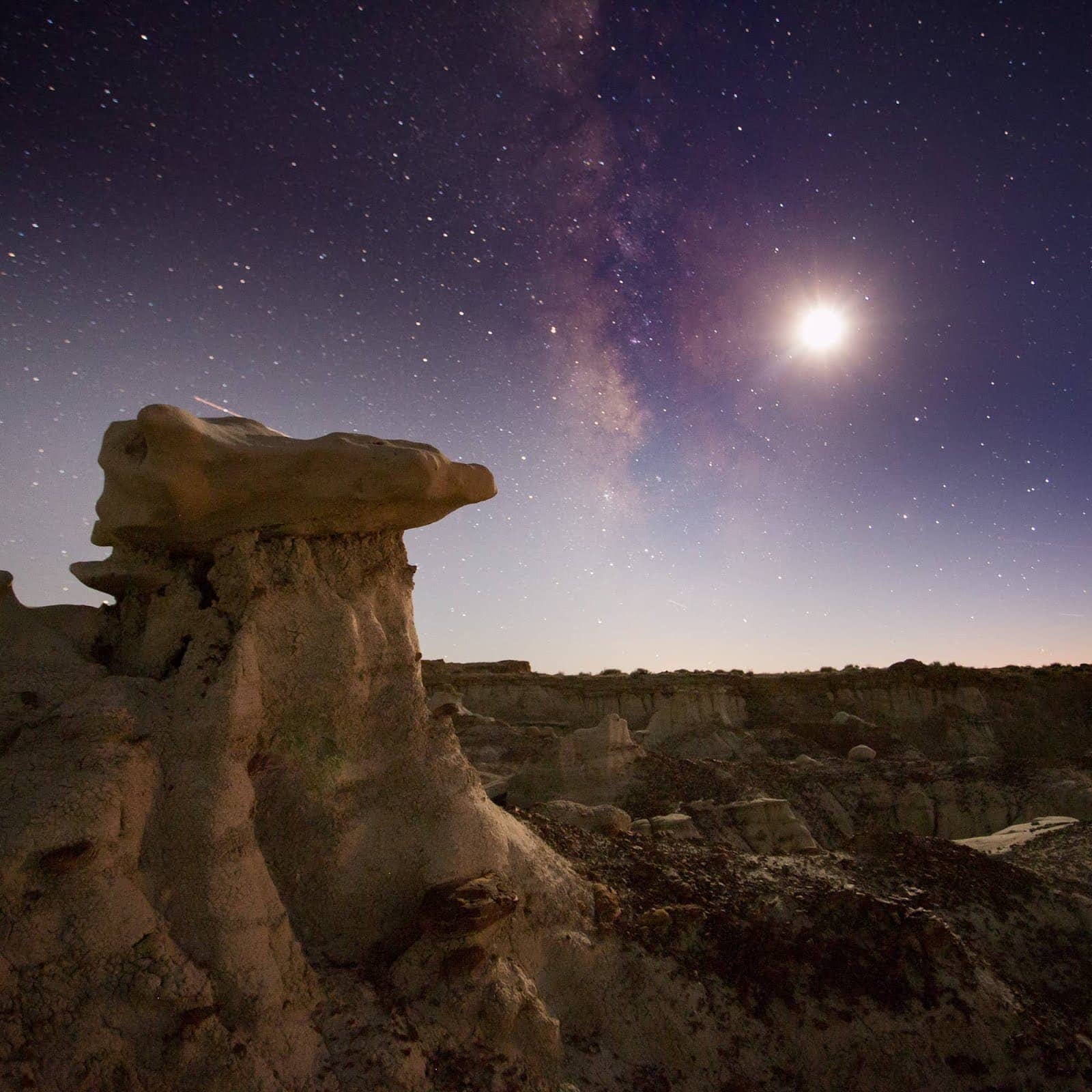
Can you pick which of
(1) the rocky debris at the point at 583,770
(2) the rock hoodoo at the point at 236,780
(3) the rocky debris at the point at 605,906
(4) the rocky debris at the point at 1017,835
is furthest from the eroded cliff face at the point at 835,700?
(2) the rock hoodoo at the point at 236,780

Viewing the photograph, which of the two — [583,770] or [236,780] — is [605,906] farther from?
[583,770]

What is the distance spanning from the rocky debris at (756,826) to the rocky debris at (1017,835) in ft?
9.03

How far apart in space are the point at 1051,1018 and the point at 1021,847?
5890mm

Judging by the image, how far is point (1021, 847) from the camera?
1035 cm

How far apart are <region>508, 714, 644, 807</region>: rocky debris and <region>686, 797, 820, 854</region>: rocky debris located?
2.39 m

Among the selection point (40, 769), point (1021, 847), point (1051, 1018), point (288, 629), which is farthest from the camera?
point (1021, 847)

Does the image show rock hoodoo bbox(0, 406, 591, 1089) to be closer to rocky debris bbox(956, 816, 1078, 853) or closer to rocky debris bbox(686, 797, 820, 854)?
rocky debris bbox(686, 797, 820, 854)

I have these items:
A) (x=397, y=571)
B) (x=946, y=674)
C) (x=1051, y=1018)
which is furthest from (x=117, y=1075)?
(x=946, y=674)

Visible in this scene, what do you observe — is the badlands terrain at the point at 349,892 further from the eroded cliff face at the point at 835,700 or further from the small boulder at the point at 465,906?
the eroded cliff face at the point at 835,700

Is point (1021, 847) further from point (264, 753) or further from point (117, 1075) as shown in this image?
point (117, 1075)

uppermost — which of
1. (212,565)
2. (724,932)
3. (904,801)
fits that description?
(212,565)

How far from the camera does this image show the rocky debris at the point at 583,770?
14359mm

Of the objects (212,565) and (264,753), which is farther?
(212,565)

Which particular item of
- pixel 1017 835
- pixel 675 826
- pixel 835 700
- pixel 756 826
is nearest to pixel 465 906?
pixel 675 826
